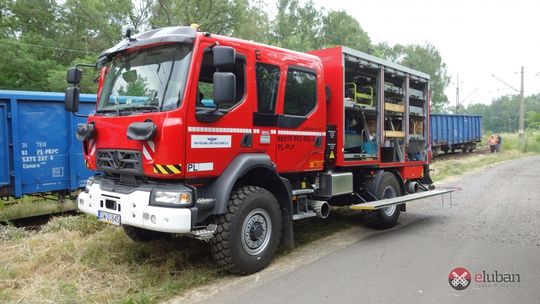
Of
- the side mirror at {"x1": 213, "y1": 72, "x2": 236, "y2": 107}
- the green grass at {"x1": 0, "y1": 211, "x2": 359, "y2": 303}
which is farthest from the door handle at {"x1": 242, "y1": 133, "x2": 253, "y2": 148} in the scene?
the green grass at {"x1": 0, "y1": 211, "x2": 359, "y2": 303}

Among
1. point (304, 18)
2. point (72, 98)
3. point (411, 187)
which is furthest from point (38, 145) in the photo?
point (304, 18)

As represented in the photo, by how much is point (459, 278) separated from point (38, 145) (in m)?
7.46

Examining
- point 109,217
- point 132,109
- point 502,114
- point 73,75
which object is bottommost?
point 109,217

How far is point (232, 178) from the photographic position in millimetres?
4785

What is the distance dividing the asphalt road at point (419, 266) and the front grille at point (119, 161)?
153cm

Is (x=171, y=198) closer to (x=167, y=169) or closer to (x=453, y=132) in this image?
(x=167, y=169)

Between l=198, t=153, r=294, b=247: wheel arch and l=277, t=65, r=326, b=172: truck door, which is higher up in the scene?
l=277, t=65, r=326, b=172: truck door

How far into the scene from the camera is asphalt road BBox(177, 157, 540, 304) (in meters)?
4.40

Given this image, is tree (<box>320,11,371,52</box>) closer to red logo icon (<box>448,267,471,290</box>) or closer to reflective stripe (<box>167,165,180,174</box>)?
red logo icon (<box>448,267,471,290</box>)

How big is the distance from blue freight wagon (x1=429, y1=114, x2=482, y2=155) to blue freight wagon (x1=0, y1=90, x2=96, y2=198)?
21.4 m

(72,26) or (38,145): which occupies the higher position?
(72,26)

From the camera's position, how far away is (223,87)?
439 centimetres

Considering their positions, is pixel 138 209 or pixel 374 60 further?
pixel 374 60

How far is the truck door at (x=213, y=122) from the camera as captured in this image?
Answer: 4543 mm
